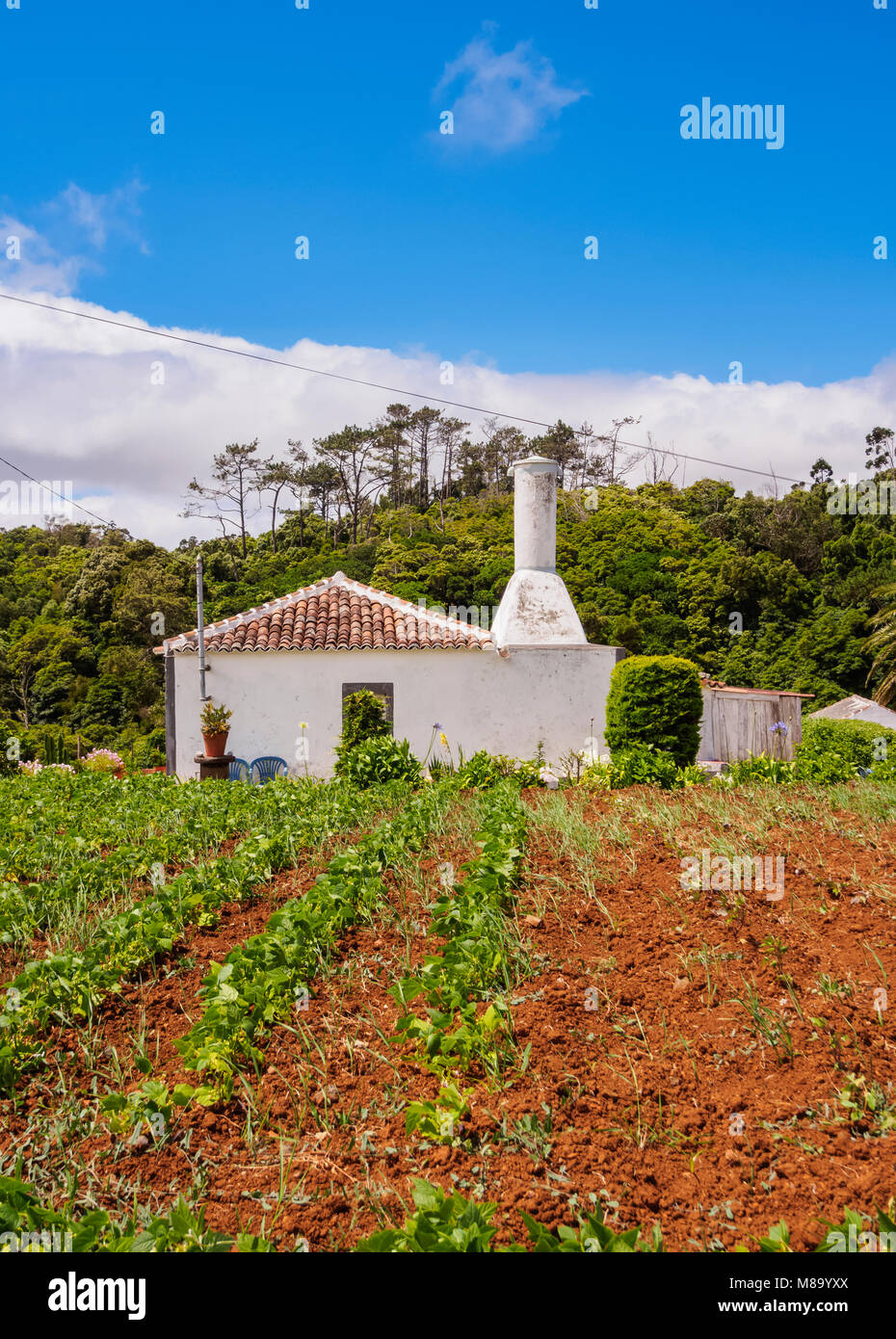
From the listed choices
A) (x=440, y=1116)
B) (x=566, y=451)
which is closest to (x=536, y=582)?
(x=440, y=1116)

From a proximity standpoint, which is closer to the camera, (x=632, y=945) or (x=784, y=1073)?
(x=784, y=1073)

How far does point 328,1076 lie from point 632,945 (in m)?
1.63

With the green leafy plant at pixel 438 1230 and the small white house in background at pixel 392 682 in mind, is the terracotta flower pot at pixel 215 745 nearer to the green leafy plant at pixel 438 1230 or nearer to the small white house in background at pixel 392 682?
the small white house in background at pixel 392 682

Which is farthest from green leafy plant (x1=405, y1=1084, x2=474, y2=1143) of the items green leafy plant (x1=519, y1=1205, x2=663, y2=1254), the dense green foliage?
the dense green foliage

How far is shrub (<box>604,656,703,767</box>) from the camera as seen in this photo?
11344 millimetres

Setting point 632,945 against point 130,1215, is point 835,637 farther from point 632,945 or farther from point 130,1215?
point 130,1215

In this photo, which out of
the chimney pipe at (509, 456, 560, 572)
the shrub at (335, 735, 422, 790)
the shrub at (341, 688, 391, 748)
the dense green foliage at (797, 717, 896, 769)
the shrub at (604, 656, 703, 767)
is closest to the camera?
the shrub at (335, 735, 422, 790)

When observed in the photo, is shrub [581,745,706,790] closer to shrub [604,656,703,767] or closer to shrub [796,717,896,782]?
shrub [796,717,896,782]

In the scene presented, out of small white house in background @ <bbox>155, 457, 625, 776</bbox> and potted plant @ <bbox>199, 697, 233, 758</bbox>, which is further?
small white house in background @ <bbox>155, 457, 625, 776</bbox>

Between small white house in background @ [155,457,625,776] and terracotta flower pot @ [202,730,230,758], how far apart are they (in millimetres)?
610

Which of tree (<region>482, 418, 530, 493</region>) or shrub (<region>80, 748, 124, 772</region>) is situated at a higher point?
tree (<region>482, 418, 530, 493</region>)

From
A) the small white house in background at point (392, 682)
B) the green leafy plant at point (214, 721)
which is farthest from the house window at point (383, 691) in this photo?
the green leafy plant at point (214, 721)
